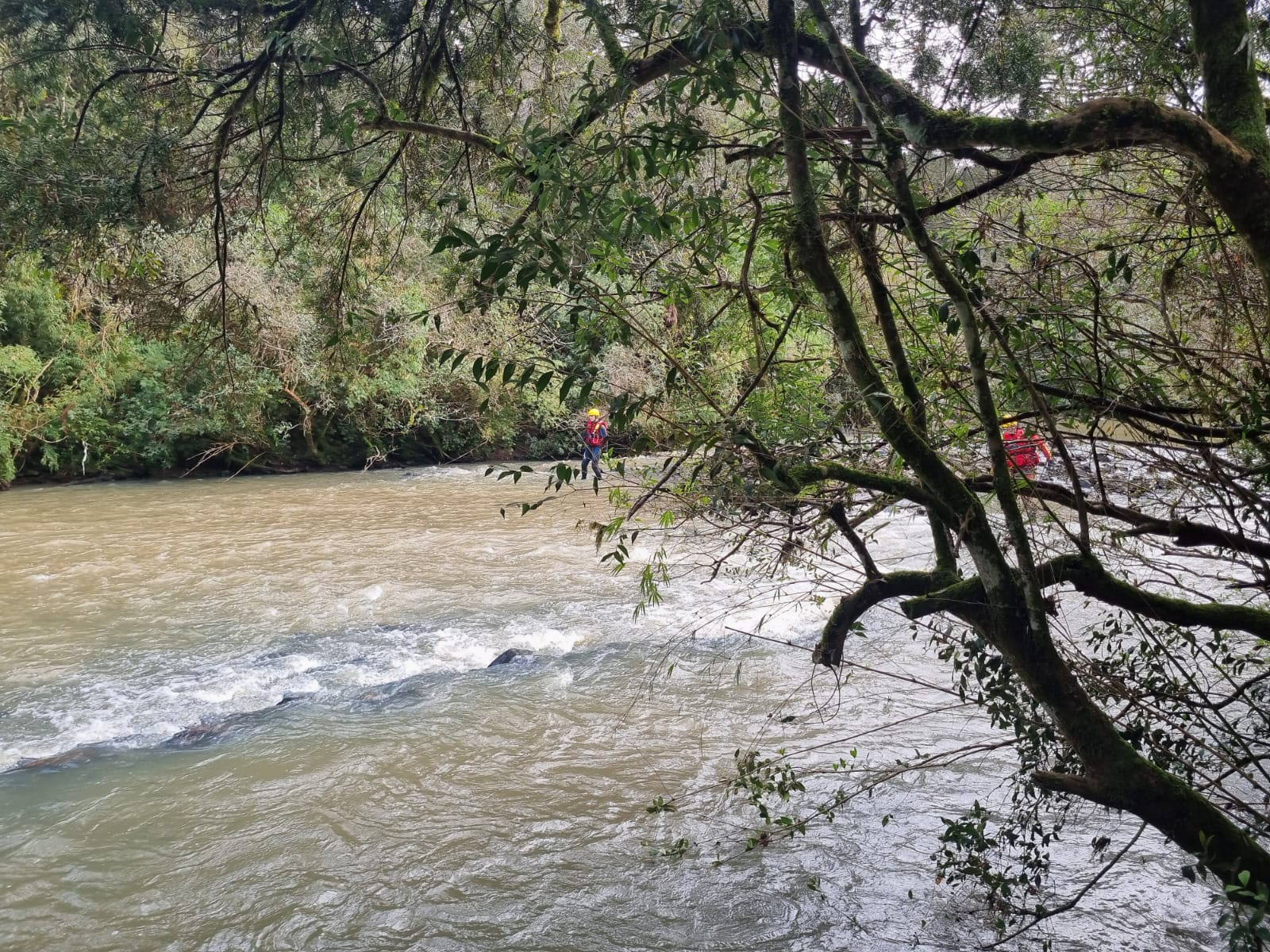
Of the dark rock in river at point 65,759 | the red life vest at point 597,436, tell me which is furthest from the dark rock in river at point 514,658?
the red life vest at point 597,436

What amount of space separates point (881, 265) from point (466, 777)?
4.17 m

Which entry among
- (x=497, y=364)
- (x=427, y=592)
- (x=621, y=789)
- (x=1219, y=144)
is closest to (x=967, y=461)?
(x=1219, y=144)

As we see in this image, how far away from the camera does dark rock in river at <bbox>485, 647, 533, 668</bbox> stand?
27.0 feet

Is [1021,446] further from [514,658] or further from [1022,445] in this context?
[514,658]

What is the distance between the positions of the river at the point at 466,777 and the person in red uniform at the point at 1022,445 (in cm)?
96

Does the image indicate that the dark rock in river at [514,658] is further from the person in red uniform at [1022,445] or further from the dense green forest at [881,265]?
the person in red uniform at [1022,445]

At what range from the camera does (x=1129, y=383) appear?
10.0 ft

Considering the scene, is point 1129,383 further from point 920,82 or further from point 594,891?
point 594,891

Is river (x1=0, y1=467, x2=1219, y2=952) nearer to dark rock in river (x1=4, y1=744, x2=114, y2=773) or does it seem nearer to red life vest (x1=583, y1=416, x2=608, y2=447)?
dark rock in river (x1=4, y1=744, x2=114, y2=773)

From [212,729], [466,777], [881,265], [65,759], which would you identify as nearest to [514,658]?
[466,777]

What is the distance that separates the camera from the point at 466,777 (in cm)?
610

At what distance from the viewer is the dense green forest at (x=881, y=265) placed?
2723 millimetres

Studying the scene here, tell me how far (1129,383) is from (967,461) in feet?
2.67

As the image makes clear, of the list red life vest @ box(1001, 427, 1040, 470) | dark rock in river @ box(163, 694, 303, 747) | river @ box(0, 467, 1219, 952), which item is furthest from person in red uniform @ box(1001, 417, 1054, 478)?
dark rock in river @ box(163, 694, 303, 747)
